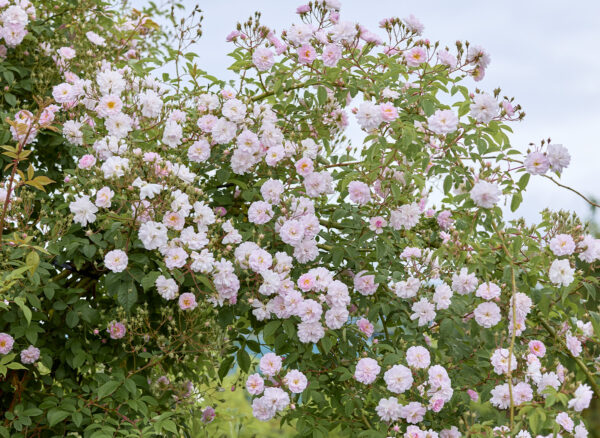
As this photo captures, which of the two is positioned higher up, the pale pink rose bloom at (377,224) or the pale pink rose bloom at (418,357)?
the pale pink rose bloom at (377,224)

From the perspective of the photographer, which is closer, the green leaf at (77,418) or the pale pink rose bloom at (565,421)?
the pale pink rose bloom at (565,421)

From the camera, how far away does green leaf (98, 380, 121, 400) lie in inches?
103

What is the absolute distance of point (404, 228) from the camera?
3127 mm

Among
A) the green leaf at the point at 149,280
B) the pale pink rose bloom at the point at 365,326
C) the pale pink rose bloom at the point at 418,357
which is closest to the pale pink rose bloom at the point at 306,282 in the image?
the pale pink rose bloom at the point at 365,326

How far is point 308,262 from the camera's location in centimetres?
292

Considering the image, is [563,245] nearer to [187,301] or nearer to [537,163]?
[537,163]

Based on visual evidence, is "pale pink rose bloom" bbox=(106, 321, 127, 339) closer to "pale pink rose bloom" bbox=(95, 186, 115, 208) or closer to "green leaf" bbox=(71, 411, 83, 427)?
"green leaf" bbox=(71, 411, 83, 427)

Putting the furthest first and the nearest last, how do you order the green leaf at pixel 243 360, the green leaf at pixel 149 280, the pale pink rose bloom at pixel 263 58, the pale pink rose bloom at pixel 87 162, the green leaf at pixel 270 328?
the pale pink rose bloom at pixel 263 58, the green leaf at pixel 243 360, the pale pink rose bloom at pixel 87 162, the green leaf at pixel 270 328, the green leaf at pixel 149 280

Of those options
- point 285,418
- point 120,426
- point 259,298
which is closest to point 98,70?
point 259,298

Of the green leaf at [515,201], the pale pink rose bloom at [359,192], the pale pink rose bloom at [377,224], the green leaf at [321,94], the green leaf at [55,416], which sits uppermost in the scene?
the green leaf at [321,94]

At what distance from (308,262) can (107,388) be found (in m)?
0.98

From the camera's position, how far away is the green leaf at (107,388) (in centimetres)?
261

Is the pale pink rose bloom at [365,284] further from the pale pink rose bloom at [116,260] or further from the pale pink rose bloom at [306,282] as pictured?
the pale pink rose bloom at [116,260]

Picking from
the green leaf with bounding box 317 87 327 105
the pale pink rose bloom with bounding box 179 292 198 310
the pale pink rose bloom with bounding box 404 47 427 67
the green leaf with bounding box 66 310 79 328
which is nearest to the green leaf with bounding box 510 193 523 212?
the pale pink rose bloom with bounding box 404 47 427 67
